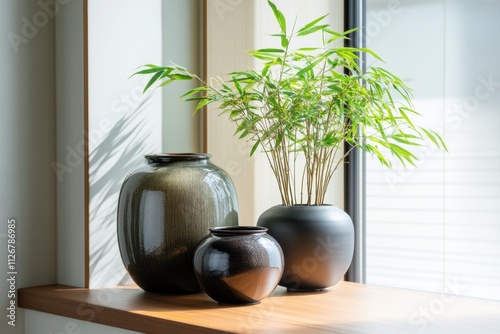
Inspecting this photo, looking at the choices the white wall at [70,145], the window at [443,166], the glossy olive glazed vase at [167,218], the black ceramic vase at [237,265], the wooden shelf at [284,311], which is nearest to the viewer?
the wooden shelf at [284,311]

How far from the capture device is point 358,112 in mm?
1962

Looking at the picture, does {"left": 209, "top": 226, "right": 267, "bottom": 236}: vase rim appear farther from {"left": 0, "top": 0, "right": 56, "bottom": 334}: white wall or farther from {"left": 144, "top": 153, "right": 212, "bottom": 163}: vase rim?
{"left": 0, "top": 0, "right": 56, "bottom": 334}: white wall

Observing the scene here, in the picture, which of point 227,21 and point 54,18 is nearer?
point 54,18

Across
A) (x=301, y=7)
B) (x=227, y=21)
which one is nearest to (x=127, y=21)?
(x=227, y=21)

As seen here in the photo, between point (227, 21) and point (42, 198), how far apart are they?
801mm

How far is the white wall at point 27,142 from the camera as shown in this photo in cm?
189

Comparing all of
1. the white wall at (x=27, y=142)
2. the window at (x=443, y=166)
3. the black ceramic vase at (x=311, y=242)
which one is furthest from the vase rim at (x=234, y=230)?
the window at (x=443, y=166)

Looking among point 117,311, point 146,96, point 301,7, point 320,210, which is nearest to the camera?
point 117,311

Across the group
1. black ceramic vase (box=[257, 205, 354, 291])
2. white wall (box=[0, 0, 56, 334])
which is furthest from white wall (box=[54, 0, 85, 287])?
black ceramic vase (box=[257, 205, 354, 291])

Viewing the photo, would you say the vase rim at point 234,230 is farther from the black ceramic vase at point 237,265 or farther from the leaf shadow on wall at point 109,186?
the leaf shadow on wall at point 109,186

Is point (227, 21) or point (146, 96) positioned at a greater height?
point (227, 21)

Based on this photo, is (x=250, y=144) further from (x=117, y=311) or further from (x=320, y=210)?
(x=117, y=311)

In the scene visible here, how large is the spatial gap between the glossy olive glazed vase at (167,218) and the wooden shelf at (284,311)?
0.07 meters

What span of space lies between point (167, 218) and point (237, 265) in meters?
0.24
